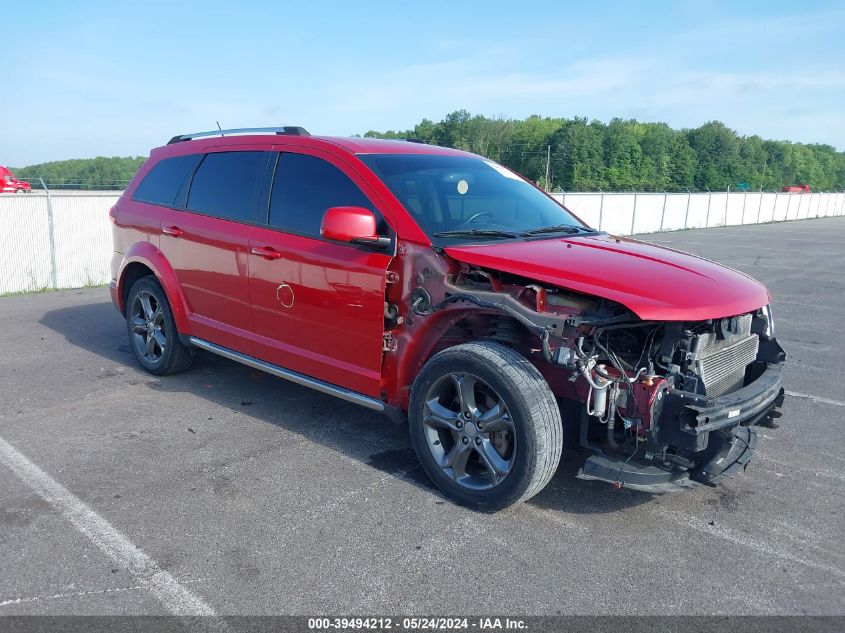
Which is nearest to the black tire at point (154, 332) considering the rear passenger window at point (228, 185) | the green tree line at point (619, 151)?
the rear passenger window at point (228, 185)

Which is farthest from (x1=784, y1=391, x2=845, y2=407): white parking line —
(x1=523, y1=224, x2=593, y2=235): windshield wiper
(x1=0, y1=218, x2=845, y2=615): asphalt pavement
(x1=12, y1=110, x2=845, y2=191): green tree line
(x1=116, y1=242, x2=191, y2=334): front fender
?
(x1=12, y1=110, x2=845, y2=191): green tree line

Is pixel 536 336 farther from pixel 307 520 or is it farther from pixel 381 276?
pixel 307 520

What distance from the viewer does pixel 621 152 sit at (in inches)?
3295

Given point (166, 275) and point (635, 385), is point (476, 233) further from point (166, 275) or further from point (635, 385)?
point (166, 275)

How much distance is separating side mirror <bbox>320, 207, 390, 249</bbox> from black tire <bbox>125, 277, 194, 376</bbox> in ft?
7.72

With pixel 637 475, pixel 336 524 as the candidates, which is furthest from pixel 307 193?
pixel 637 475

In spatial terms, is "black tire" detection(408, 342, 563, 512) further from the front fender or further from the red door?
the front fender

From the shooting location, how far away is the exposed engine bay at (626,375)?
3350 mm

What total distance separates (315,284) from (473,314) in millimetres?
1094

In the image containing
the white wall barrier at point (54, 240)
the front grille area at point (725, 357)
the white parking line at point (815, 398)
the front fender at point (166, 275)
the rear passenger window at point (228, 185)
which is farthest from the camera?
the white wall barrier at point (54, 240)

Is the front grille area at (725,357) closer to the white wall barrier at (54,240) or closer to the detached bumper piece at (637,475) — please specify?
the detached bumper piece at (637,475)

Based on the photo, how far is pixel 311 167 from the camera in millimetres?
4609

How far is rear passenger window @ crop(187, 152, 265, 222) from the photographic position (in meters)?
4.95

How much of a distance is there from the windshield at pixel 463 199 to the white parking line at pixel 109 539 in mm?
2178
